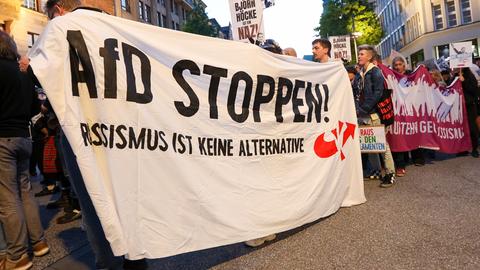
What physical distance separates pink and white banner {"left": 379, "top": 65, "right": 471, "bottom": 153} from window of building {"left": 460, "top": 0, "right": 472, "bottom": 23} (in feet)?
111

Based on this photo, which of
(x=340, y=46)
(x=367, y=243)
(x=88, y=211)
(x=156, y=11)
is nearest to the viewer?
(x=88, y=211)

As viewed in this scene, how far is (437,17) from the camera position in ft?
133

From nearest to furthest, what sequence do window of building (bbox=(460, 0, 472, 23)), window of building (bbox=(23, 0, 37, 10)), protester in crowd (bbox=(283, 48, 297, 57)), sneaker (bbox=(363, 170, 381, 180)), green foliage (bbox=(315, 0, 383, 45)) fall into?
protester in crowd (bbox=(283, 48, 297, 57)) < sneaker (bbox=(363, 170, 381, 180)) < window of building (bbox=(23, 0, 37, 10)) < green foliage (bbox=(315, 0, 383, 45)) < window of building (bbox=(460, 0, 472, 23))

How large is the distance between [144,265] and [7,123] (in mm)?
1576

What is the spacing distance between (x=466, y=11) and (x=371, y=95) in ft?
123

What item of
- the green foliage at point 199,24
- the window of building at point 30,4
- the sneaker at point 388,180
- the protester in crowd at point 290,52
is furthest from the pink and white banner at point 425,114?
the green foliage at point 199,24

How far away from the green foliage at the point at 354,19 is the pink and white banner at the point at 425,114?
93.1 ft

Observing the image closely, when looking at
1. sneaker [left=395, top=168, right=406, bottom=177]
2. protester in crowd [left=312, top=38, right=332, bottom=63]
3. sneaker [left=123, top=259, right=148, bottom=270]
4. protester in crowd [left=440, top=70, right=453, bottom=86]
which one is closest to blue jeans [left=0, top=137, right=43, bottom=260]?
sneaker [left=123, top=259, right=148, bottom=270]

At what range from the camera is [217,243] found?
10.9 ft

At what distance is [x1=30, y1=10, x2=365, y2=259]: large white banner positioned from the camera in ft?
9.19

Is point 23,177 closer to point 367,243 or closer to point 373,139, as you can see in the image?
point 367,243

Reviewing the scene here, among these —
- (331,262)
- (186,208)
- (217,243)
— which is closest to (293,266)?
(331,262)

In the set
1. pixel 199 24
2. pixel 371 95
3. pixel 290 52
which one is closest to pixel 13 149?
pixel 290 52

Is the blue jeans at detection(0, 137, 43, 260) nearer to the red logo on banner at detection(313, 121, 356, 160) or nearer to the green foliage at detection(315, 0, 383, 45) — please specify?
the red logo on banner at detection(313, 121, 356, 160)
